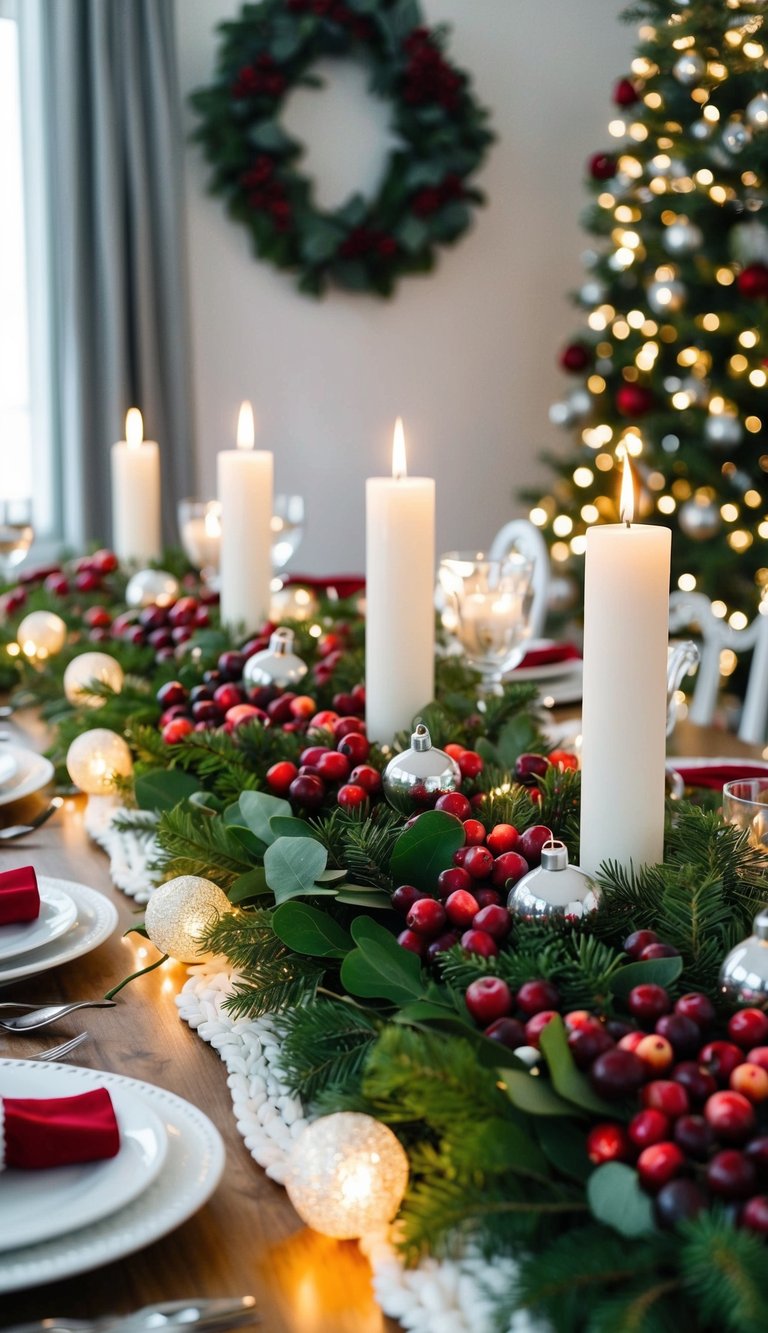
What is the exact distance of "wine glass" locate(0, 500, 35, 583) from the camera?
1.89m

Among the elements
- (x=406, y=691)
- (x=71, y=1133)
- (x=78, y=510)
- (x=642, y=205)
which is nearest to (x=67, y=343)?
(x=78, y=510)

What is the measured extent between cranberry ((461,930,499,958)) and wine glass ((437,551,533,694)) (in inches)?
22.8

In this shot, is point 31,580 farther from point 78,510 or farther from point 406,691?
point 78,510

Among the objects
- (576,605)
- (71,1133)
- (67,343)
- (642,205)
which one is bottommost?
(576,605)

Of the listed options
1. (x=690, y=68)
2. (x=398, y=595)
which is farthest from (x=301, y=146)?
(x=398, y=595)

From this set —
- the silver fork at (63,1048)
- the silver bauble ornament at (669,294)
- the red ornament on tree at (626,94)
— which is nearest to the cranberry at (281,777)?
the silver fork at (63,1048)

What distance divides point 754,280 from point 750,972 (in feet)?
9.58

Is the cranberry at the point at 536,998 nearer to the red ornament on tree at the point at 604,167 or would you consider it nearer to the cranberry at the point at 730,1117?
the cranberry at the point at 730,1117

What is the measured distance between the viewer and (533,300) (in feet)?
15.1

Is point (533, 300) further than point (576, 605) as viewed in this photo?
Yes

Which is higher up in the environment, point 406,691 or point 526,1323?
point 406,691

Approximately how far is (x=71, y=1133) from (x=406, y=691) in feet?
1.82

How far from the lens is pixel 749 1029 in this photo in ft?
1.81

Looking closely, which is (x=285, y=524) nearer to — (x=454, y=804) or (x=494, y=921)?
(x=454, y=804)
